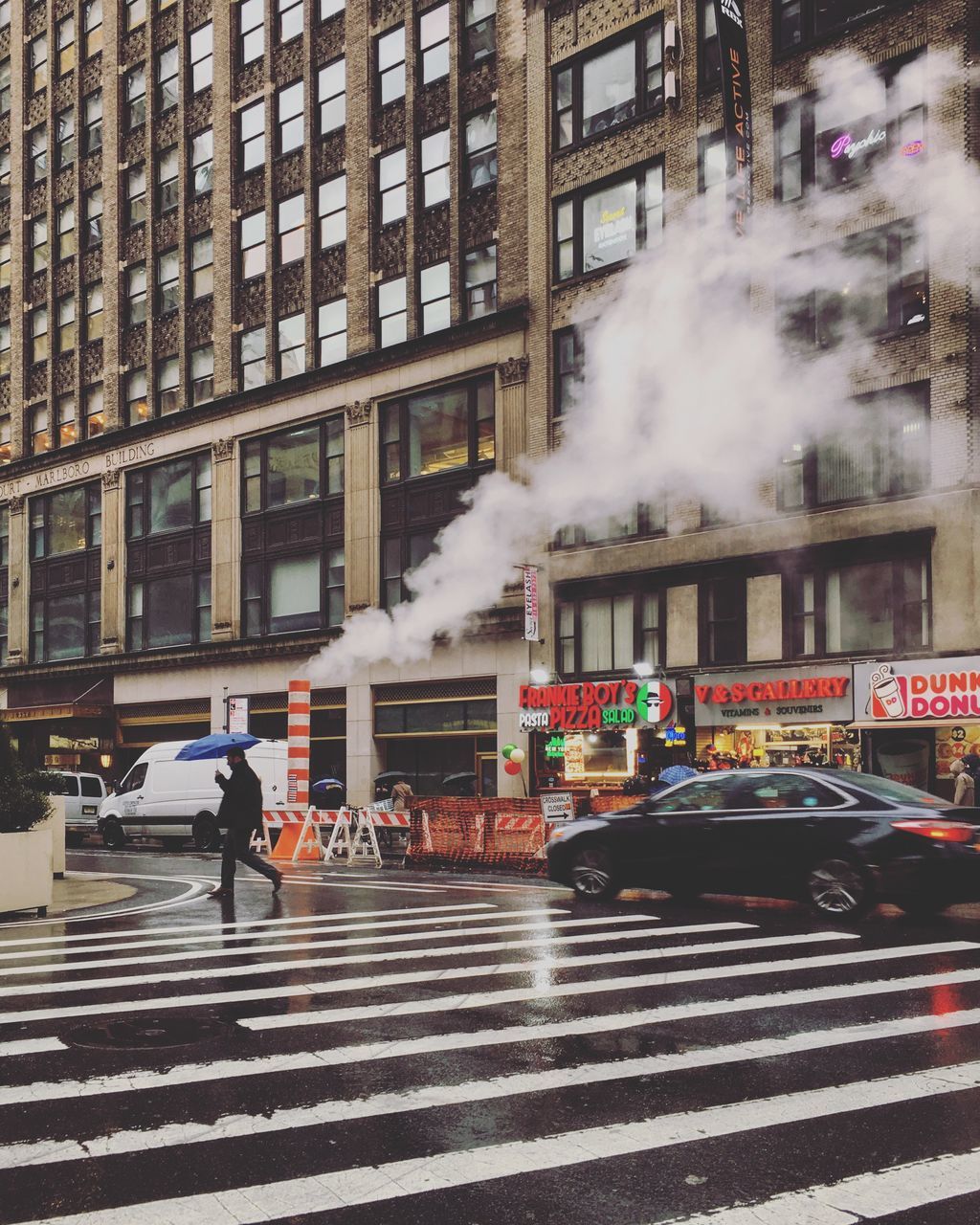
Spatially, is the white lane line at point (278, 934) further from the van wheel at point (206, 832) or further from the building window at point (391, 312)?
the building window at point (391, 312)

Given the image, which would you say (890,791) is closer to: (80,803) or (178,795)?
(178,795)

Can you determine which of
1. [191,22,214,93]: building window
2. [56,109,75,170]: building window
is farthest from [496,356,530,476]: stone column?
[56,109,75,170]: building window

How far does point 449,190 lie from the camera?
1286 inches

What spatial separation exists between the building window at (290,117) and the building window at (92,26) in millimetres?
10171

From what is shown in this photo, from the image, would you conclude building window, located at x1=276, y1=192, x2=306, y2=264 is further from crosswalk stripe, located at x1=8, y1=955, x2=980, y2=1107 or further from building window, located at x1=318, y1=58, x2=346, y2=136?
crosswalk stripe, located at x1=8, y1=955, x2=980, y2=1107

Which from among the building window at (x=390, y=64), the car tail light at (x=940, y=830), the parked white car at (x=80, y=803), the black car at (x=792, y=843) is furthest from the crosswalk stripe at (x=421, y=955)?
the building window at (x=390, y=64)

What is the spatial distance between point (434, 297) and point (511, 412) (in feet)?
15.2

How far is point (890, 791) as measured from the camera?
39.3 ft

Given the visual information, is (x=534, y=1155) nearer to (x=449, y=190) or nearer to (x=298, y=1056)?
(x=298, y=1056)

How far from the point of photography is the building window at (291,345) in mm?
36125

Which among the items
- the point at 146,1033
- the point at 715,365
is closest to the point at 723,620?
the point at 715,365

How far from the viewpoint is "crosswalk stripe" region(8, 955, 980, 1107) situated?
6059 mm

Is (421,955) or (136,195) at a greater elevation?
(136,195)

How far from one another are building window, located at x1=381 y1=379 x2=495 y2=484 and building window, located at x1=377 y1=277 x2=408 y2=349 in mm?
1876
